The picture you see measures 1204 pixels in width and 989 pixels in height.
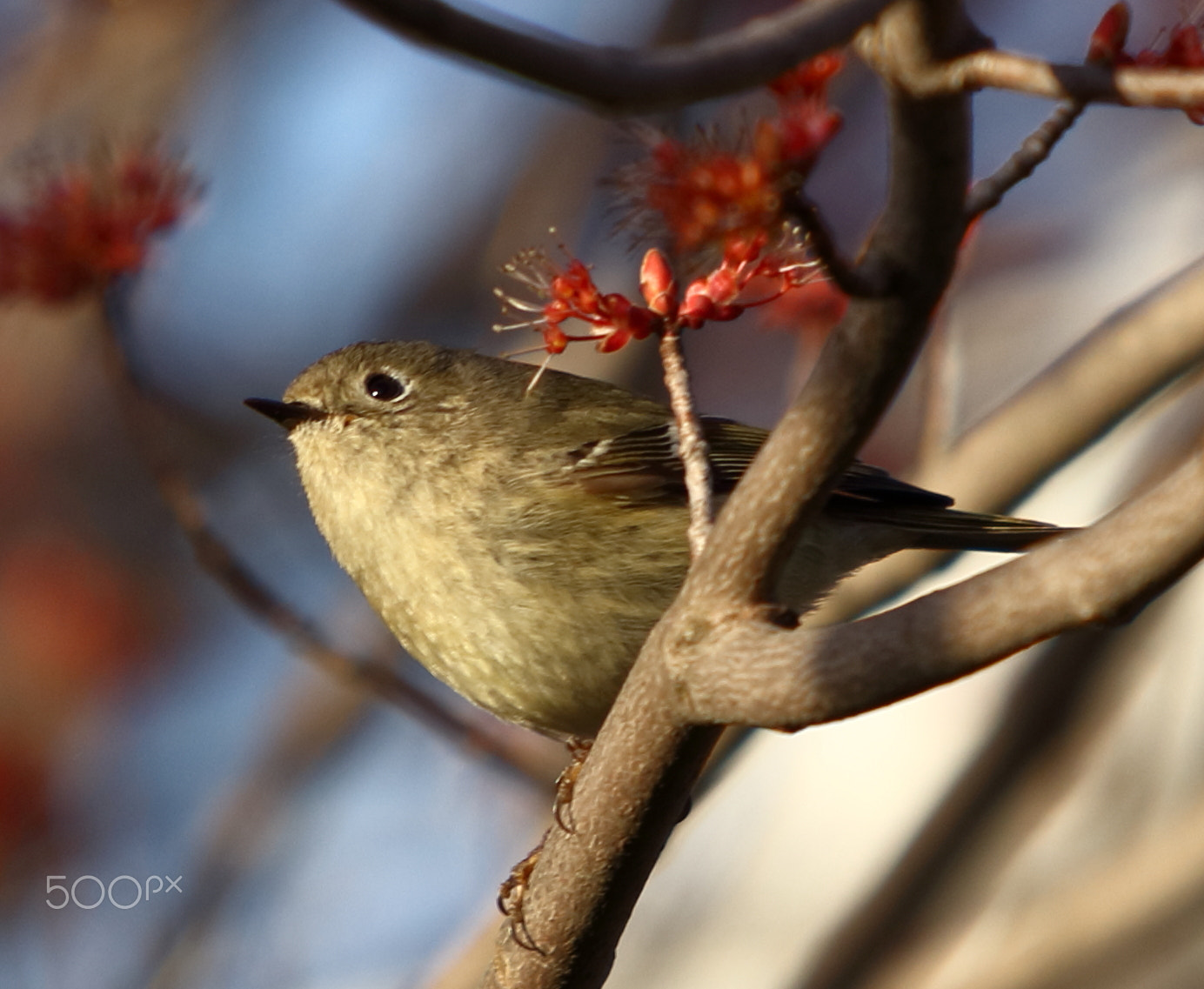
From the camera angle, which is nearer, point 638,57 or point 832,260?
point 638,57

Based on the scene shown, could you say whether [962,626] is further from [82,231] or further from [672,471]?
[82,231]

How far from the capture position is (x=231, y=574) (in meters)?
2.93

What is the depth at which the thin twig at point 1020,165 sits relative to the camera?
1.49 m

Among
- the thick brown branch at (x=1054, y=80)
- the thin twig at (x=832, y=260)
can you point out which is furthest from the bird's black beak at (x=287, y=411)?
the thick brown branch at (x=1054, y=80)

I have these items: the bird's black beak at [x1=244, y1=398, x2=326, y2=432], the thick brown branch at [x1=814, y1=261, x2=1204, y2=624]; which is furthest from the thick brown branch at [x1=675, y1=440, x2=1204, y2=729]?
the bird's black beak at [x1=244, y1=398, x2=326, y2=432]

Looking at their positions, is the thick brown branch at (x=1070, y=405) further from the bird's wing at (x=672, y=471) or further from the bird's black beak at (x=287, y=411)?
the bird's black beak at (x=287, y=411)

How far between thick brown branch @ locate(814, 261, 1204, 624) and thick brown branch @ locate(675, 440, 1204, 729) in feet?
5.15

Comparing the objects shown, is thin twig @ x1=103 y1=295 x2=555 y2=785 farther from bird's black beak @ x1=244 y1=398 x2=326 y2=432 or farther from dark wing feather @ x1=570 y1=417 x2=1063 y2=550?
dark wing feather @ x1=570 y1=417 x2=1063 y2=550

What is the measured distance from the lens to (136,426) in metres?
2.98

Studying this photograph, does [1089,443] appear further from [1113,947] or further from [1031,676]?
[1113,947]

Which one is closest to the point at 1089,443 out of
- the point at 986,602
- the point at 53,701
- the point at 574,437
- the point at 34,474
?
the point at 574,437

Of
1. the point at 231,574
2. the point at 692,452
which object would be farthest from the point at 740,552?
the point at 231,574

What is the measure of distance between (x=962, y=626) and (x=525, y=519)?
62.2 inches

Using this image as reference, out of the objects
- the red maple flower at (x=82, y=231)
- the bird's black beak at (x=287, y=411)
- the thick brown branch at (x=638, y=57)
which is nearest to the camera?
the thick brown branch at (x=638, y=57)
